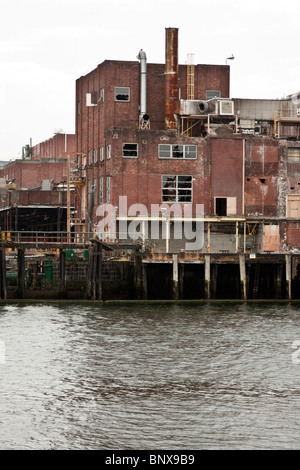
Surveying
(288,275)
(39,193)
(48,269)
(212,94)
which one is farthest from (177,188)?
(39,193)

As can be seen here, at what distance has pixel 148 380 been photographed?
3103 centimetres

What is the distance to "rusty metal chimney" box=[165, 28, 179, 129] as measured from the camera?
69062 mm

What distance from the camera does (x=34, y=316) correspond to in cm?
5000

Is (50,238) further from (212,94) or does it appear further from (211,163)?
(212,94)

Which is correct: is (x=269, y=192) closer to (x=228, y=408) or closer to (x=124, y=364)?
(x=124, y=364)

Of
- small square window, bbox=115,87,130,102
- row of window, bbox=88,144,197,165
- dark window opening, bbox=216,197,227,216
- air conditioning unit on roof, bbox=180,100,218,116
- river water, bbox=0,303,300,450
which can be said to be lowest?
river water, bbox=0,303,300,450

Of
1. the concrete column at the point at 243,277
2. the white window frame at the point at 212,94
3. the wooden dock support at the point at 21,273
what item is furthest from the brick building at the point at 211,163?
the wooden dock support at the point at 21,273

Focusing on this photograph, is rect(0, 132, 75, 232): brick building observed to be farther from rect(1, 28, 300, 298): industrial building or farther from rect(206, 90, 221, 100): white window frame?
rect(206, 90, 221, 100): white window frame

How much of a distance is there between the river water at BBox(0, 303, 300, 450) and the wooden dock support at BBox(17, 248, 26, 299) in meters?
5.99

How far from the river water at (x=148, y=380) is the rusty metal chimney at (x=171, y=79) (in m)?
23.0

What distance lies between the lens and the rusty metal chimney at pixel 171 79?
6906 cm

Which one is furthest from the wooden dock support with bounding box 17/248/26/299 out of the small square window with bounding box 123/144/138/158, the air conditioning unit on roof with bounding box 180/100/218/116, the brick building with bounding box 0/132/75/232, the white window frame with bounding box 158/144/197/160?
the brick building with bounding box 0/132/75/232

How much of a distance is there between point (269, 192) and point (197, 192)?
5955mm

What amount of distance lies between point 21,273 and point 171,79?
2269 cm
